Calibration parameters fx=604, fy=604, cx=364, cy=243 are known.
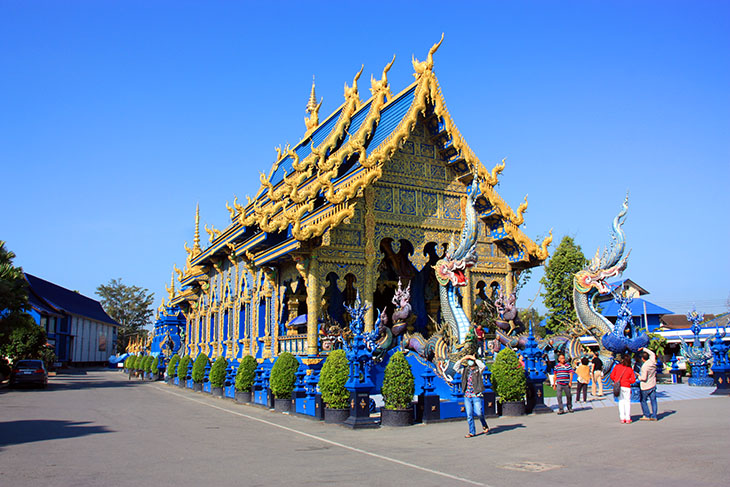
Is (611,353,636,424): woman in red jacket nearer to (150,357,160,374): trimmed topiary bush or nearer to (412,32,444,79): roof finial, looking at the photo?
(412,32,444,79): roof finial

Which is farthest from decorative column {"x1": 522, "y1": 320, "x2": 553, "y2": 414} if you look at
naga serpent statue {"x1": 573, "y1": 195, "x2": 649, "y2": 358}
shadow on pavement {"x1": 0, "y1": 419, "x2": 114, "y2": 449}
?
shadow on pavement {"x1": 0, "y1": 419, "x2": 114, "y2": 449}

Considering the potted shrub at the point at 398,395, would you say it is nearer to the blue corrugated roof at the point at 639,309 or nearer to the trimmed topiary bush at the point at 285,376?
the trimmed topiary bush at the point at 285,376

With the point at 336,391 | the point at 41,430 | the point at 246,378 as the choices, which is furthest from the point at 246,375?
the point at 41,430

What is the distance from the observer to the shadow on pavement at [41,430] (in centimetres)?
1038

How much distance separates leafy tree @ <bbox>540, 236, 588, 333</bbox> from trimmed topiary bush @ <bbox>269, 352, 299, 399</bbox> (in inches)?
1045

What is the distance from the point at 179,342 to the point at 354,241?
26255 mm

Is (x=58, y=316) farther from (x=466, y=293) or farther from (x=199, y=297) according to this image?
(x=466, y=293)

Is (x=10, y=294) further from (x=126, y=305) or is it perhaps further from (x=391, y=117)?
(x=126, y=305)

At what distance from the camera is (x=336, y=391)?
12.7m

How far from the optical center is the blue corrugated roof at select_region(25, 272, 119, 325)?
207 feet

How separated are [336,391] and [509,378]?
12.4 feet

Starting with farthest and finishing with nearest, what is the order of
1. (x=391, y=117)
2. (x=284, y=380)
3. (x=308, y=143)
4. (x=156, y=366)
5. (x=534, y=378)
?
(x=156, y=366) < (x=308, y=143) < (x=391, y=117) < (x=284, y=380) < (x=534, y=378)

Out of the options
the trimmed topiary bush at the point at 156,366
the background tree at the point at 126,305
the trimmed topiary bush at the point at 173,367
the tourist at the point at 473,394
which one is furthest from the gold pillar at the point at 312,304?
the background tree at the point at 126,305

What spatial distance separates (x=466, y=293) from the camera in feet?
62.2
